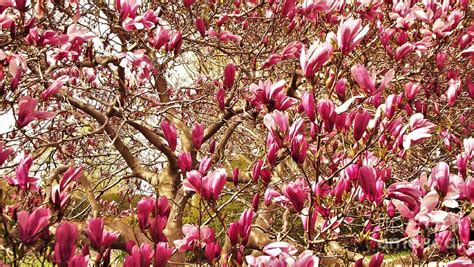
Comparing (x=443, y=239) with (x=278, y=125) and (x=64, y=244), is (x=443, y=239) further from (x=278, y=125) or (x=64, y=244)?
(x=64, y=244)

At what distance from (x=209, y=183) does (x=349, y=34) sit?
2.22ft

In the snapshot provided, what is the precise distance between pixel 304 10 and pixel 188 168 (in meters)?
1.33

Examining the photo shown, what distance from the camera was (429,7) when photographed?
2840 millimetres

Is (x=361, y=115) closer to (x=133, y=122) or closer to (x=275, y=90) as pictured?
(x=275, y=90)

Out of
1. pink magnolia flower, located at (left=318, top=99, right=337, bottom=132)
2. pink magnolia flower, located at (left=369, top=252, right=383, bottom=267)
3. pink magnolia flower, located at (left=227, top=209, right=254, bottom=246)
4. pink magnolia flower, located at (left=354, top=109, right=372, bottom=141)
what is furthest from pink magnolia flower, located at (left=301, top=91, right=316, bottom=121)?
pink magnolia flower, located at (left=369, top=252, right=383, bottom=267)

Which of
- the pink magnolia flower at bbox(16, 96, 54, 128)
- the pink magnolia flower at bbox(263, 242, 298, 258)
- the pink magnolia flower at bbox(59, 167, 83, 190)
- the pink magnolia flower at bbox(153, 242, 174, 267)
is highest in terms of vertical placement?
the pink magnolia flower at bbox(16, 96, 54, 128)

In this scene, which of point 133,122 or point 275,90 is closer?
point 275,90

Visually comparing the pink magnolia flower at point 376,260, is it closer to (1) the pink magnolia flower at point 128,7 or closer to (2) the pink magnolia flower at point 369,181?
(2) the pink magnolia flower at point 369,181

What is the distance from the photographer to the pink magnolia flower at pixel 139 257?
116cm

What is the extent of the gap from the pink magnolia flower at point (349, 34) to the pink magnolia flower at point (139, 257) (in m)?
0.90

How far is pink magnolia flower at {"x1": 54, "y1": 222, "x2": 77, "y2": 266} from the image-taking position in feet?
3.51

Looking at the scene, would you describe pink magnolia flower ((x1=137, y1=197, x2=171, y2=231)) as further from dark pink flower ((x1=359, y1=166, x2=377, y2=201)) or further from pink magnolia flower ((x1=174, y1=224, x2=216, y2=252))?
dark pink flower ((x1=359, y1=166, x2=377, y2=201))

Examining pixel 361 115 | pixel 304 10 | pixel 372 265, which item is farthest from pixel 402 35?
pixel 372 265

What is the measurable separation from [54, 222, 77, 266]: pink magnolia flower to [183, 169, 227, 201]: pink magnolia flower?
0.52 m
